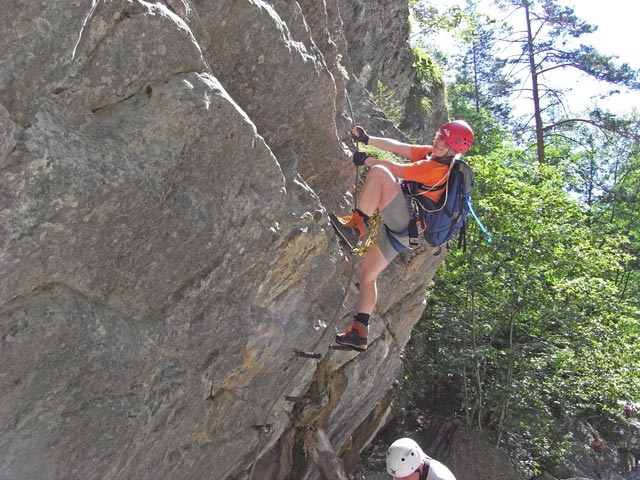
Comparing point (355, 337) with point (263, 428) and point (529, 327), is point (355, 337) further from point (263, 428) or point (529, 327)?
point (529, 327)

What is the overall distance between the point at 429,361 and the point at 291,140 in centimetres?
825

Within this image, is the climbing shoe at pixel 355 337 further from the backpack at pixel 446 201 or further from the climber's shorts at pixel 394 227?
the backpack at pixel 446 201

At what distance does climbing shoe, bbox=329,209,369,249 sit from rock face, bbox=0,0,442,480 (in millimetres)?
194

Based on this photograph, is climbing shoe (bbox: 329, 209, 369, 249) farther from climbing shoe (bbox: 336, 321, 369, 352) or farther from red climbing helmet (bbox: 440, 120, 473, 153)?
red climbing helmet (bbox: 440, 120, 473, 153)

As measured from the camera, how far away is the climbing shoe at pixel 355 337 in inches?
243

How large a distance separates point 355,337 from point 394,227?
119 centimetres

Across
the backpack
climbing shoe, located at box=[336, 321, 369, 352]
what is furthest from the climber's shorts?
climbing shoe, located at box=[336, 321, 369, 352]

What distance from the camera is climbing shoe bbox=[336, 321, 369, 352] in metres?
6.17

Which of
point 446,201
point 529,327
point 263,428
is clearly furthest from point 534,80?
point 263,428

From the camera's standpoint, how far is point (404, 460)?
5.58m

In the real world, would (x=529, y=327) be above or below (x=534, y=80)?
below

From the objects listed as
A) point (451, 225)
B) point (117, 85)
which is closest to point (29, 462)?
point (117, 85)

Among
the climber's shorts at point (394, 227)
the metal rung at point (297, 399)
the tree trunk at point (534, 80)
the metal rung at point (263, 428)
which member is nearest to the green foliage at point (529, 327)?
the metal rung at point (297, 399)

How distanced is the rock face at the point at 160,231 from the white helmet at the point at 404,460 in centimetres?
138
